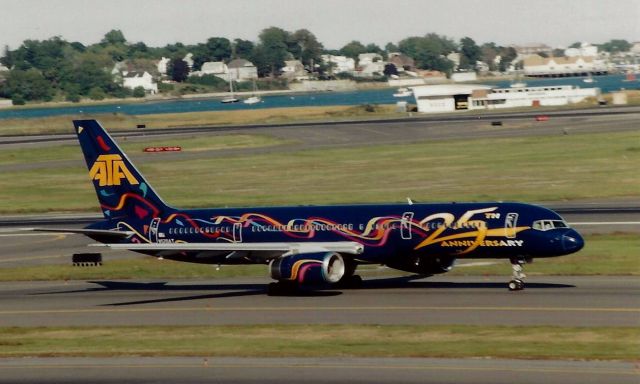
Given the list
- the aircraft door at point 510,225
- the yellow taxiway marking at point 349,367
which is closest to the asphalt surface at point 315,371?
the yellow taxiway marking at point 349,367

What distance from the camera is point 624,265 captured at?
196 feet

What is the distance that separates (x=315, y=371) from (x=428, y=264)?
64.5 feet

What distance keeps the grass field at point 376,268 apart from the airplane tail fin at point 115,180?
18.5 ft

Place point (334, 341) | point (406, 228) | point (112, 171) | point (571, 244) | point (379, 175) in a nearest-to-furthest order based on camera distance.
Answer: point (334, 341) < point (571, 244) < point (406, 228) < point (112, 171) < point (379, 175)

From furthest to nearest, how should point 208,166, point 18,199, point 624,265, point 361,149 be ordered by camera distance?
point 361,149, point 208,166, point 18,199, point 624,265

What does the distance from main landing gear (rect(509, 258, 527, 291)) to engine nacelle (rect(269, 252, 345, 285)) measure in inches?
326

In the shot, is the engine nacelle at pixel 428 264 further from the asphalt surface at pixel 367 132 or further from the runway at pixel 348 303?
the asphalt surface at pixel 367 132

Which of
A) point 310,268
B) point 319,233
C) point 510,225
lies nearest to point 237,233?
point 319,233

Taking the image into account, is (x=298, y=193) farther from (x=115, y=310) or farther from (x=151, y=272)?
(x=115, y=310)

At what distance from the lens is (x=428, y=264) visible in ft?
185

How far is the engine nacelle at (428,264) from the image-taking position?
185 ft

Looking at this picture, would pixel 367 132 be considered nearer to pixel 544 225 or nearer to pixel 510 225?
pixel 510 225

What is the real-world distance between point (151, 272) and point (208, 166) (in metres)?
64.3

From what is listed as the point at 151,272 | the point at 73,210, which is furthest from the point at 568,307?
the point at 73,210
